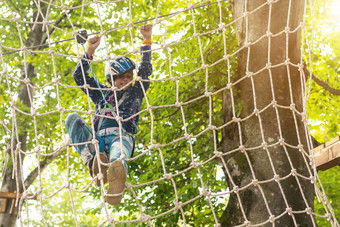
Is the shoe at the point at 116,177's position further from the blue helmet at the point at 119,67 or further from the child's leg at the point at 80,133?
the blue helmet at the point at 119,67

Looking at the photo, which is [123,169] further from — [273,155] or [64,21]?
[64,21]

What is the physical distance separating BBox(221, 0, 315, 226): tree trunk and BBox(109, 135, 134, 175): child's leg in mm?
729

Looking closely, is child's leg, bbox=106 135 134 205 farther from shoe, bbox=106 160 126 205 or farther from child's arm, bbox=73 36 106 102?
child's arm, bbox=73 36 106 102

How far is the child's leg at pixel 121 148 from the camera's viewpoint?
2.88 meters

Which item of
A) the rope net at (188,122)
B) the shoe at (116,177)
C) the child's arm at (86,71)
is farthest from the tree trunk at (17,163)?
the shoe at (116,177)

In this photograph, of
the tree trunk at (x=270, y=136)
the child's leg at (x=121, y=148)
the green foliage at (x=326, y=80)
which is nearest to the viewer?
the child's leg at (x=121, y=148)

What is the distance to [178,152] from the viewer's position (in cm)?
491

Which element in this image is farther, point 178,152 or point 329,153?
point 178,152

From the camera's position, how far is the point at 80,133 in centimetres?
303

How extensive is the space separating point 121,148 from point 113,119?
0.35 m

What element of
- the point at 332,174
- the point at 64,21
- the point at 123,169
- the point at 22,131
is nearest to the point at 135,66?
the point at 123,169

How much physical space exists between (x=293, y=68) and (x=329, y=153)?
0.71 metres

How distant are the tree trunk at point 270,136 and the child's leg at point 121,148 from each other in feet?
2.39

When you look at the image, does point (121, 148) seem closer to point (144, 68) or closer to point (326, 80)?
point (144, 68)
